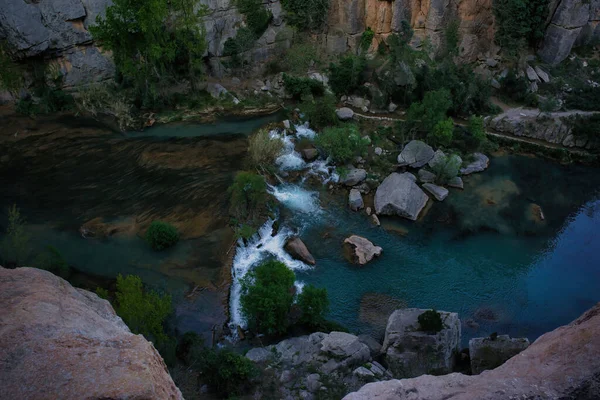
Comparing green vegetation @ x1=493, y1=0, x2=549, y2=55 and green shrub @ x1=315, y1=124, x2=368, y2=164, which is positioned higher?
green vegetation @ x1=493, y1=0, x2=549, y2=55

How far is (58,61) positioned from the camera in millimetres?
42000

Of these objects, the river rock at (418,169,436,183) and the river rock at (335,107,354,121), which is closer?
the river rock at (418,169,436,183)

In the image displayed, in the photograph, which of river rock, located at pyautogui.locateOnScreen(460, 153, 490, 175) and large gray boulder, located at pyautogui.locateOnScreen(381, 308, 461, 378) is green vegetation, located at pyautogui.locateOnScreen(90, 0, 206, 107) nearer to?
river rock, located at pyautogui.locateOnScreen(460, 153, 490, 175)

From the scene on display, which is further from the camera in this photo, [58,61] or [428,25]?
[428,25]

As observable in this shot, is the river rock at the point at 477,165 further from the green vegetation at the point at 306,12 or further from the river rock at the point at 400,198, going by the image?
the green vegetation at the point at 306,12

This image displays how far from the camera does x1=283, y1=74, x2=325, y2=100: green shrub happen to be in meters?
42.6

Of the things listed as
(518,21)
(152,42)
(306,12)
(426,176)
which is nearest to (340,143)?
(426,176)

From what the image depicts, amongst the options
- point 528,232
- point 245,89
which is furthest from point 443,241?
point 245,89

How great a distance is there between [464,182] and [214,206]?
19594 millimetres

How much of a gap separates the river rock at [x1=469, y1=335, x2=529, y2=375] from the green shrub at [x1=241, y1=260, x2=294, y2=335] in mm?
8784

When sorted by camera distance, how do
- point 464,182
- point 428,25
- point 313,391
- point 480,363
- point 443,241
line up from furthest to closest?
point 428,25 → point 464,182 → point 443,241 → point 480,363 → point 313,391

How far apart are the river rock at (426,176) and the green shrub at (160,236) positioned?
1912cm

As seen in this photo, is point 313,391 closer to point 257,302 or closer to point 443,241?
point 257,302

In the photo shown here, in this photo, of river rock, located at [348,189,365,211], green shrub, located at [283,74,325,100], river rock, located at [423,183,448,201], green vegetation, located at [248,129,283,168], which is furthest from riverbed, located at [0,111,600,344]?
green shrub, located at [283,74,325,100]
